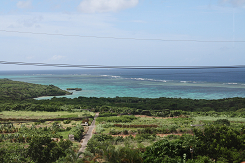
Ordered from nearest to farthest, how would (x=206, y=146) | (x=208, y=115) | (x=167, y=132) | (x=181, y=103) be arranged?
(x=206, y=146)
(x=167, y=132)
(x=208, y=115)
(x=181, y=103)

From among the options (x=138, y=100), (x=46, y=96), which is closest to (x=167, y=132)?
(x=138, y=100)

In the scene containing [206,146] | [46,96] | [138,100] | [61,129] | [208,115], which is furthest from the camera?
[46,96]

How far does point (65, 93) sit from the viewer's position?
295ft

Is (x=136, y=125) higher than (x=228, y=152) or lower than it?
lower

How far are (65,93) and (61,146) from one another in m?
71.4

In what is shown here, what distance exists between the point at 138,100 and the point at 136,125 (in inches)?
1218

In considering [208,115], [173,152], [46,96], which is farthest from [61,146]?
[46,96]

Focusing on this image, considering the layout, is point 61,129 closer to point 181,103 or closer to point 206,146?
point 206,146

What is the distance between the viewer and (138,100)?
2505 inches

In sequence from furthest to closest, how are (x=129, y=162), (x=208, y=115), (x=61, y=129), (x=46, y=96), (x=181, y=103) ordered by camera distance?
(x=46, y=96)
(x=181, y=103)
(x=208, y=115)
(x=61, y=129)
(x=129, y=162)

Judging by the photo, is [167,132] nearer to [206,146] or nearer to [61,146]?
[206,146]

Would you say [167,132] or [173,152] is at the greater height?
[173,152]

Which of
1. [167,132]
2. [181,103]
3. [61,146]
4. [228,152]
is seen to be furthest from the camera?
[181,103]

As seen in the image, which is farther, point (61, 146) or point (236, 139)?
point (61, 146)
